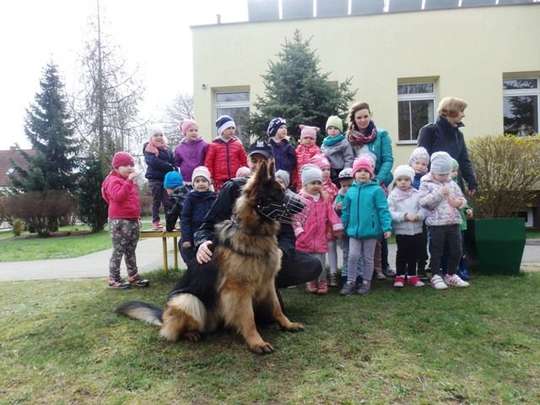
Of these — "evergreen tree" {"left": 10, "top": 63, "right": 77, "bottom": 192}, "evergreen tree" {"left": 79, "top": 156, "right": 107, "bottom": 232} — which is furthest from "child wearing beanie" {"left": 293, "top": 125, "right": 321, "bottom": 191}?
"evergreen tree" {"left": 10, "top": 63, "right": 77, "bottom": 192}

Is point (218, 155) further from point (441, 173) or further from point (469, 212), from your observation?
point (469, 212)

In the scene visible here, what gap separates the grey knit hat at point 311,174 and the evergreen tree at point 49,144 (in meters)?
19.8

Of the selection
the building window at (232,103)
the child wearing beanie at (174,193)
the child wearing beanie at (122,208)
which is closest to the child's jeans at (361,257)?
the child wearing beanie at (174,193)

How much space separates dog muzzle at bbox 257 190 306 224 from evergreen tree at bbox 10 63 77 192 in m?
21.0

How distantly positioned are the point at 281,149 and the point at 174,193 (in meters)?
1.68

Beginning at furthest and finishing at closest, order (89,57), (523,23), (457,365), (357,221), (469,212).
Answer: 1. (89,57)
2. (523,23)
3. (469,212)
4. (357,221)
5. (457,365)

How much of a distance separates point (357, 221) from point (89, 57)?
2363cm

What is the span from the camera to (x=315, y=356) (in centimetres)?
342

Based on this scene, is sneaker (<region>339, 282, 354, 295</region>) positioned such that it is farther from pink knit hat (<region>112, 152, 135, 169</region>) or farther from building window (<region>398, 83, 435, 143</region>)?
building window (<region>398, 83, 435, 143</region>)

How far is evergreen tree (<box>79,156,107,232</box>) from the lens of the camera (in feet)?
65.0

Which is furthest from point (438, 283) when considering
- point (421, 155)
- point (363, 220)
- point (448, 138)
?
point (448, 138)

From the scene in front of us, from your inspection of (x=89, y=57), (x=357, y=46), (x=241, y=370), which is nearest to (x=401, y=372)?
(x=241, y=370)

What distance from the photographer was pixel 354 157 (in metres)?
5.77

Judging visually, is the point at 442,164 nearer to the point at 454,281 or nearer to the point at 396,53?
the point at 454,281
